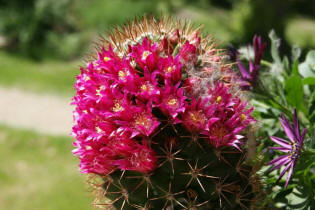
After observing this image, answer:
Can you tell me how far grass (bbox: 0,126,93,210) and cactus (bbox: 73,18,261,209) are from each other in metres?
3.32

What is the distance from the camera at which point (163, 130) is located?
54.1 inches

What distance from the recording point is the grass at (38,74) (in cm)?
933

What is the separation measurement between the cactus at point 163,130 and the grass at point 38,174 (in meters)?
3.32

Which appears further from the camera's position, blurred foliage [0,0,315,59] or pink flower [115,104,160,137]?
blurred foliage [0,0,315,59]

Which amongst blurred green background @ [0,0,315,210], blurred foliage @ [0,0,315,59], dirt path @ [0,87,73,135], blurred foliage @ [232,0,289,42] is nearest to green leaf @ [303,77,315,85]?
blurred green background @ [0,0,315,210]

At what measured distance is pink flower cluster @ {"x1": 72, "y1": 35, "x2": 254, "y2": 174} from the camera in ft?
4.39

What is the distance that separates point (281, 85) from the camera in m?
1.89

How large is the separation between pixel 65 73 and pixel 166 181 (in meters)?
9.05

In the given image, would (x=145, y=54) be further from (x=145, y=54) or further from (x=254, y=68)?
(x=254, y=68)

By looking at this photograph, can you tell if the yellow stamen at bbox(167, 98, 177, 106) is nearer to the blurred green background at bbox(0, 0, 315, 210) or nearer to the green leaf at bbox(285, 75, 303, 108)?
the green leaf at bbox(285, 75, 303, 108)

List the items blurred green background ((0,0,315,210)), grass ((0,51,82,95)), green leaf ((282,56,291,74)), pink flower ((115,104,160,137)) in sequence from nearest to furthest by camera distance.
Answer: pink flower ((115,104,160,137)) < green leaf ((282,56,291,74)) < blurred green background ((0,0,315,210)) < grass ((0,51,82,95))

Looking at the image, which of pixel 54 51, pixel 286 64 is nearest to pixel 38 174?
pixel 286 64

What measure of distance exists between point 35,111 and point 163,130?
A: 7420mm

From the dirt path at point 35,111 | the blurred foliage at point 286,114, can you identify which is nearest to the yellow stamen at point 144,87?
the blurred foliage at point 286,114
